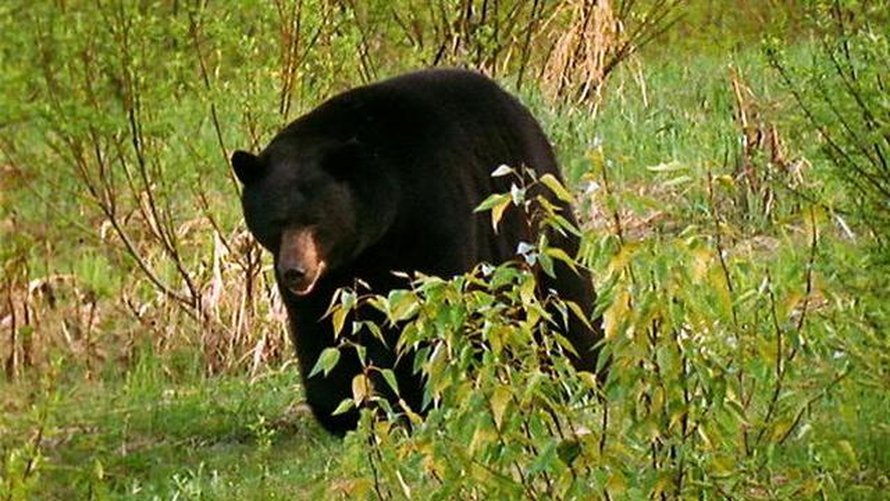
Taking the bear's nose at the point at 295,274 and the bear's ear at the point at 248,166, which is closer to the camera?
the bear's nose at the point at 295,274

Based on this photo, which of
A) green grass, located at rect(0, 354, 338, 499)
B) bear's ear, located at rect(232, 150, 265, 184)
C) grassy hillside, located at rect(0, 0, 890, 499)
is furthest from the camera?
bear's ear, located at rect(232, 150, 265, 184)

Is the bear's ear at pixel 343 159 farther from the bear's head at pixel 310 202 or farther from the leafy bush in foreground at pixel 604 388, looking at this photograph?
the leafy bush in foreground at pixel 604 388

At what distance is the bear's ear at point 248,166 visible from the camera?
27.5 ft

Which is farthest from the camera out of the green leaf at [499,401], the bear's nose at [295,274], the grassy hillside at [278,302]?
the bear's nose at [295,274]

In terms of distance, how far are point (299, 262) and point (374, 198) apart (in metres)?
0.44

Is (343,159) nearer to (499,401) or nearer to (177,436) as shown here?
(177,436)

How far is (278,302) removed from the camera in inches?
439

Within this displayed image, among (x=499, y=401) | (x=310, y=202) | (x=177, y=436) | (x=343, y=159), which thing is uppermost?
(x=343, y=159)

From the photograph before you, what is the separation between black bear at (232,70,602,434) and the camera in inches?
332

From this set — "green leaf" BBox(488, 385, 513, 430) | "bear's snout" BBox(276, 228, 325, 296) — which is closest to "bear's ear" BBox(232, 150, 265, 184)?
"bear's snout" BBox(276, 228, 325, 296)

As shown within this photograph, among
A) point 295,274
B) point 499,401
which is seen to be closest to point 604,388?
point 499,401

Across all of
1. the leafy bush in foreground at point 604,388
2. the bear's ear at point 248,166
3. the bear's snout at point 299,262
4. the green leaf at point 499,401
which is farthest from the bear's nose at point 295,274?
the green leaf at point 499,401

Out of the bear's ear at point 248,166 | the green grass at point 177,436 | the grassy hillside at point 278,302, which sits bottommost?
the green grass at point 177,436

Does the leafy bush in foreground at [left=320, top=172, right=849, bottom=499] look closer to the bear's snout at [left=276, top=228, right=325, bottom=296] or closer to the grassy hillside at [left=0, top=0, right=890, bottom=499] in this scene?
the grassy hillside at [left=0, top=0, right=890, bottom=499]
